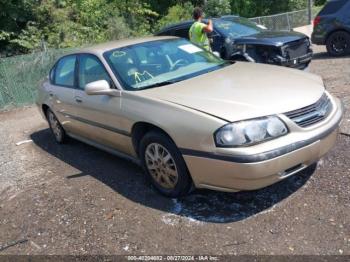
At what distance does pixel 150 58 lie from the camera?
16.7ft

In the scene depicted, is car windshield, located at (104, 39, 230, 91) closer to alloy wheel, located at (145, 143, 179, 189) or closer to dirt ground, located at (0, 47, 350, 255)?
alloy wheel, located at (145, 143, 179, 189)

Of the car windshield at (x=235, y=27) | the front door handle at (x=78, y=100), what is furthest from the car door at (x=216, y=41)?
the front door handle at (x=78, y=100)

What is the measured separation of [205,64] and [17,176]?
3.03 meters

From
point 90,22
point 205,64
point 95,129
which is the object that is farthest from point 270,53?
point 90,22

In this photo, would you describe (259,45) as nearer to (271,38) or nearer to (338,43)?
(271,38)

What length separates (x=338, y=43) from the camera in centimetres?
1162

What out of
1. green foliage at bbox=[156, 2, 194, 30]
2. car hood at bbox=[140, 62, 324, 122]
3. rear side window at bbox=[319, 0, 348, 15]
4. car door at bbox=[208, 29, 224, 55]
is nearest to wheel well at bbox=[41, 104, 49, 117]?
car hood at bbox=[140, 62, 324, 122]

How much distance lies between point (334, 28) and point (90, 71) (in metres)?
8.41

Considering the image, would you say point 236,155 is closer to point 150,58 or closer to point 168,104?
point 168,104

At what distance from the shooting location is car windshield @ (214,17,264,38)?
9.70 m

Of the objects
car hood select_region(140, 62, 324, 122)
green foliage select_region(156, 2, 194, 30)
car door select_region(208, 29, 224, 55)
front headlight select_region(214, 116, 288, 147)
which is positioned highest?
car hood select_region(140, 62, 324, 122)

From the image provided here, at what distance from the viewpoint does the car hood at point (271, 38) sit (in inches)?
337

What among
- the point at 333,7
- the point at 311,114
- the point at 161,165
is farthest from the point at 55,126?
the point at 333,7

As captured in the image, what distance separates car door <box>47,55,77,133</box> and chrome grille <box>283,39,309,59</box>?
444 centimetres
